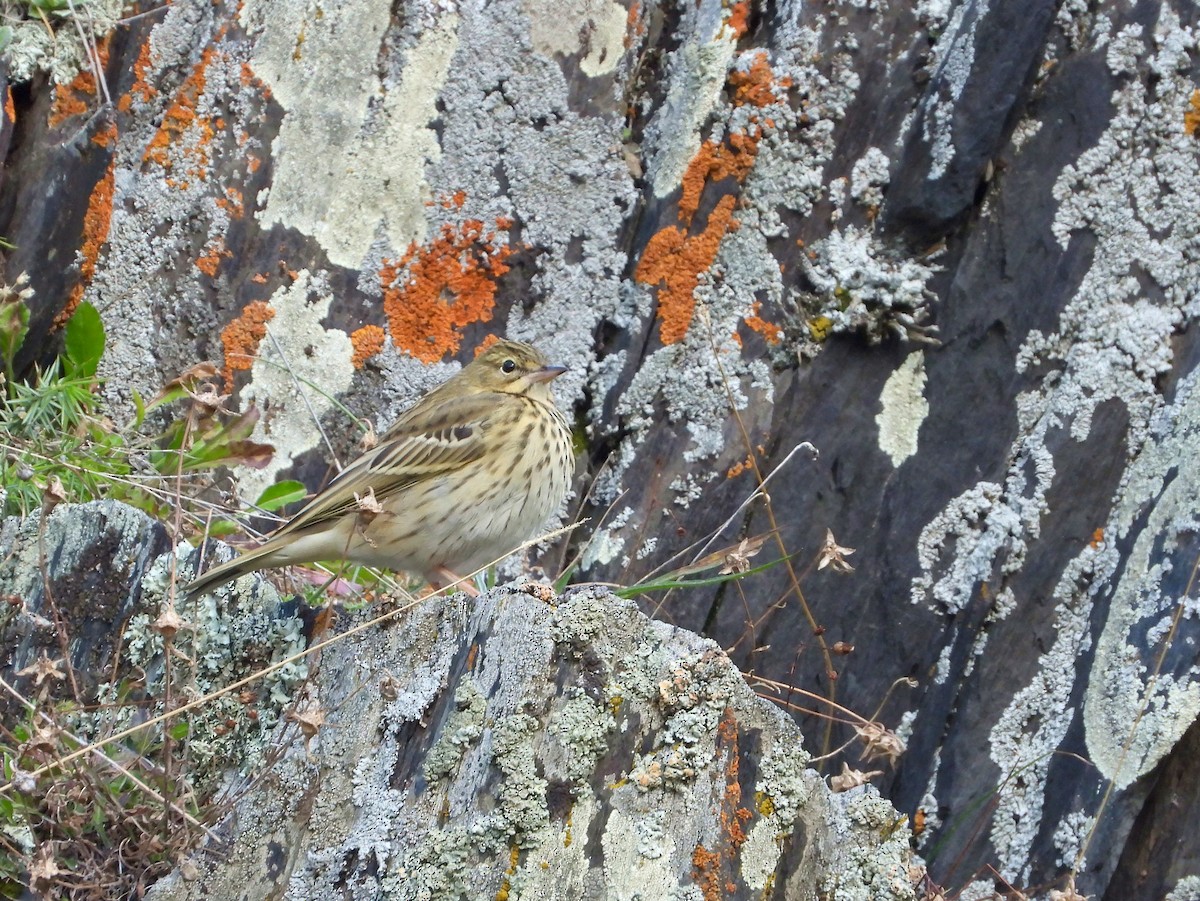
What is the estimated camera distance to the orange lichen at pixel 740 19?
19.5 feet

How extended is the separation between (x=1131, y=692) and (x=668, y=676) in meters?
2.41

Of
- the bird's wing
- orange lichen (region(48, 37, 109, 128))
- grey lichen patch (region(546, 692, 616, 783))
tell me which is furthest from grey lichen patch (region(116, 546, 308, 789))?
orange lichen (region(48, 37, 109, 128))

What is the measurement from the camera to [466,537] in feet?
17.4

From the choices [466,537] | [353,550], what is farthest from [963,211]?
[353,550]

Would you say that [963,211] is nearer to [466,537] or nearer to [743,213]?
[743,213]

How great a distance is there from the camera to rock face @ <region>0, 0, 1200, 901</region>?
16.6ft

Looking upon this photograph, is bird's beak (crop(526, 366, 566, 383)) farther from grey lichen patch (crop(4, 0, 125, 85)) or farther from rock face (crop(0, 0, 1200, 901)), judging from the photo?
grey lichen patch (crop(4, 0, 125, 85))

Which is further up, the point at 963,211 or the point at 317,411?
the point at 963,211

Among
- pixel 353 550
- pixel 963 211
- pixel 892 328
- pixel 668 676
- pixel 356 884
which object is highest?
pixel 963 211

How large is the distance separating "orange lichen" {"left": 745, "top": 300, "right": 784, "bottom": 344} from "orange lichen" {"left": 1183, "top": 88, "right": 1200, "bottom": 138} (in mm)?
1734

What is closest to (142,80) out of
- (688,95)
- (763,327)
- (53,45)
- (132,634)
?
(53,45)

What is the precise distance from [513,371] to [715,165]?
47.8 inches

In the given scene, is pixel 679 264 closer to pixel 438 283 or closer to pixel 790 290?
pixel 790 290

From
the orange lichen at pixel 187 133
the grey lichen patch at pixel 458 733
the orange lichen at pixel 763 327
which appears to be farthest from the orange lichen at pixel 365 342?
the grey lichen patch at pixel 458 733
